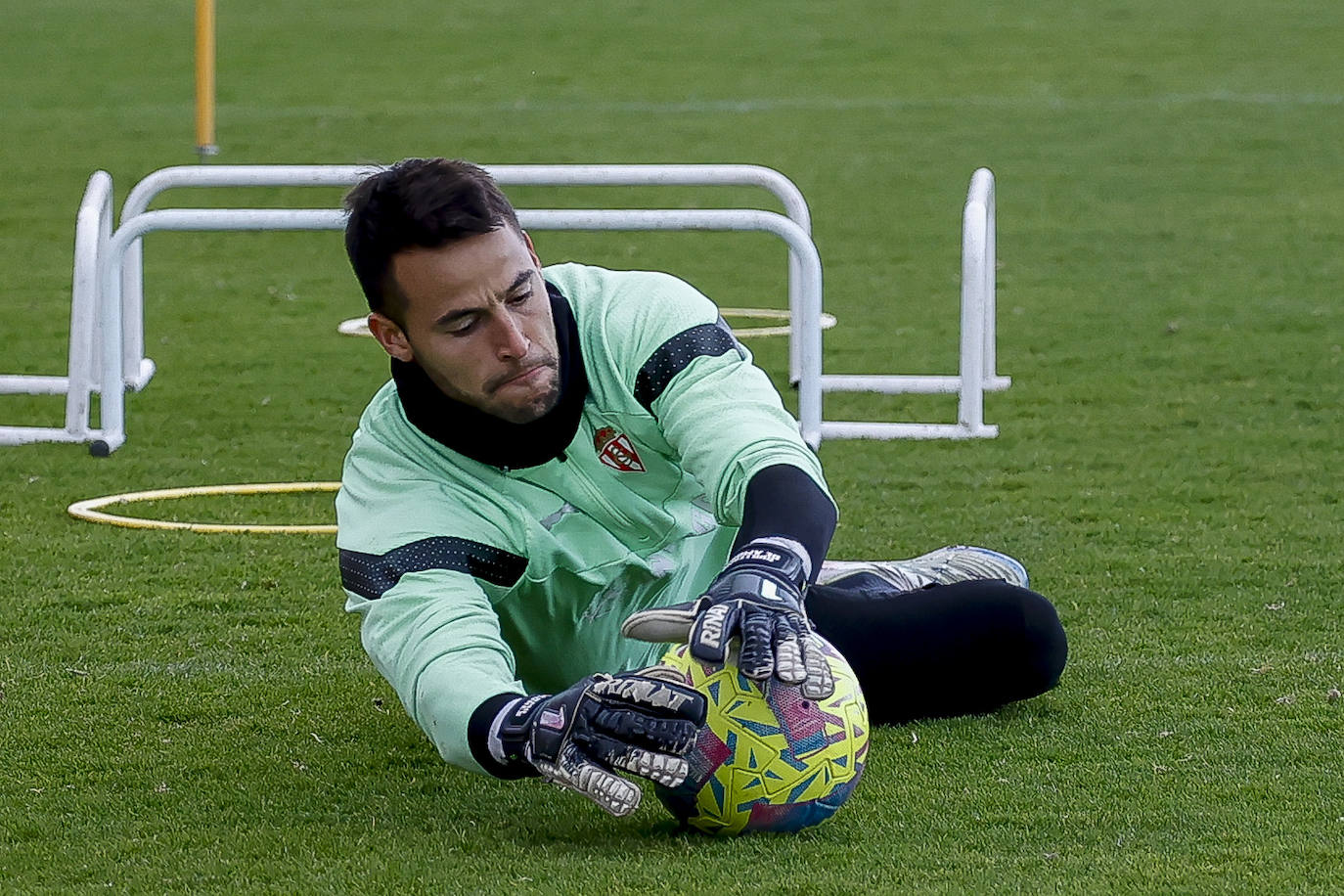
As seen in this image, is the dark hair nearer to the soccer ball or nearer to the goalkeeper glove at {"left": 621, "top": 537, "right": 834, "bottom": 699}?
the goalkeeper glove at {"left": 621, "top": 537, "right": 834, "bottom": 699}

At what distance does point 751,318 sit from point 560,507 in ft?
22.4

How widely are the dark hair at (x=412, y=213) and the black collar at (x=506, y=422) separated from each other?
0.67 feet

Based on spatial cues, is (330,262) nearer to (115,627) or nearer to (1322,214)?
(1322,214)

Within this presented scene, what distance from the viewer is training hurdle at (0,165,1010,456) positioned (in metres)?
6.95

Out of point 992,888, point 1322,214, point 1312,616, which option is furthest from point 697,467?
point 1322,214

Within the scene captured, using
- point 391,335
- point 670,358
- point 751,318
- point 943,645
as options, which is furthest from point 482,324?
point 751,318

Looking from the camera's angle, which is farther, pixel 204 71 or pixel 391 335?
pixel 204 71

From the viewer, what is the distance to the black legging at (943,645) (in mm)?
4242

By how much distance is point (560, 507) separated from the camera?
12.5ft

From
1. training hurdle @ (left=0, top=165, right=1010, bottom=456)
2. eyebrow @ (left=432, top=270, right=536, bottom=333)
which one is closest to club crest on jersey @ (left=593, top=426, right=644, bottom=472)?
eyebrow @ (left=432, top=270, right=536, bottom=333)

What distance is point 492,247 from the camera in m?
3.50

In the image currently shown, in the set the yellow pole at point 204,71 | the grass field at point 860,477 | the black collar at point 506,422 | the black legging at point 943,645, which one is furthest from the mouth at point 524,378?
the yellow pole at point 204,71

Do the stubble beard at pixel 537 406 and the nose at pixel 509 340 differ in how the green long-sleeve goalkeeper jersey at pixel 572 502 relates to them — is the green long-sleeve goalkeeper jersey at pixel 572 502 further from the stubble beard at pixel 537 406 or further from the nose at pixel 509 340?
the nose at pixel 509 340

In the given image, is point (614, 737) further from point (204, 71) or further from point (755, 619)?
point (204, 71)
